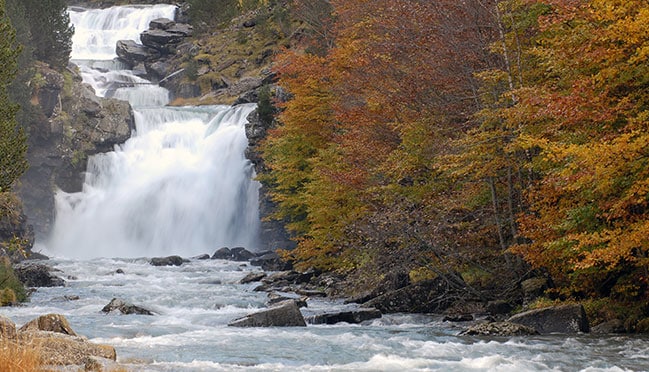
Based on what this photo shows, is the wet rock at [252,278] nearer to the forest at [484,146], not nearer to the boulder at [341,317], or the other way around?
the forest at [484,146]

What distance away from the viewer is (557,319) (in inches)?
623

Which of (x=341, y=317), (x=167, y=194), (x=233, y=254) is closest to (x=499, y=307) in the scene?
(x=341, y=317)

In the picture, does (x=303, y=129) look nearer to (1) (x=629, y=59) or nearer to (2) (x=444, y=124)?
(2) (x=444, y=124)

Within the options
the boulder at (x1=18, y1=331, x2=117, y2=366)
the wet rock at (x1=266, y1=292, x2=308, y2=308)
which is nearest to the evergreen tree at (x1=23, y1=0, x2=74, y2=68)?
the wet rock at (x1=266, y1=292, x2=308, y2=308)

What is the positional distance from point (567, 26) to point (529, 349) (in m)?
7.99

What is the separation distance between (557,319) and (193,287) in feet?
49.2

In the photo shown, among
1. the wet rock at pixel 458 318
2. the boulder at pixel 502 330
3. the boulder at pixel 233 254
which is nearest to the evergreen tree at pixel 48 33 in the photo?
the boulder at pixel 233 254

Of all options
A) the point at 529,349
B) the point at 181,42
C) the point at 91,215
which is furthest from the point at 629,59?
the point at 181,42

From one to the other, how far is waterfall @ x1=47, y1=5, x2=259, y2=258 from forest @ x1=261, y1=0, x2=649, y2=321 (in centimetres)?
1330

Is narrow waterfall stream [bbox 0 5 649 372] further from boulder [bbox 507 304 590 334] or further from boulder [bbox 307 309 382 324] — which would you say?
boulder [bbox 507 304 590 334]

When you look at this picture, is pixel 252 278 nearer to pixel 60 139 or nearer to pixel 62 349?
pixel 62 349

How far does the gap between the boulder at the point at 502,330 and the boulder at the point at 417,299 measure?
4.21 m

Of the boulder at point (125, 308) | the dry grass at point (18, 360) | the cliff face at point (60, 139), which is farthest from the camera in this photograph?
the cliff face at point (60, 139)

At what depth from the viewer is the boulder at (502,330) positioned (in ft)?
50.6
